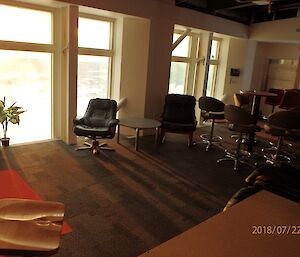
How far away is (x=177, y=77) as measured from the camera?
24.7ft

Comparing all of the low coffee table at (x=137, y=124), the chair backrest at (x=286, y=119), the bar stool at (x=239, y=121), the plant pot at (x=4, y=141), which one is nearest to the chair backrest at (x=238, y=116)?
the bar stool at (x=239, y=121)

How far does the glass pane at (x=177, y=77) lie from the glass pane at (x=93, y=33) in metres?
1.95

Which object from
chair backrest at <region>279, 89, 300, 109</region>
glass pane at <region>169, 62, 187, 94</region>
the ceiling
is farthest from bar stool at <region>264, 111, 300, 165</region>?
glass pane at <region>169, 62, 187, 94</region>

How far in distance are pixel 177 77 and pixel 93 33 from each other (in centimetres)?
257

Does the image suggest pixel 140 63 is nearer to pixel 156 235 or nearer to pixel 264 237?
pixel 156 235

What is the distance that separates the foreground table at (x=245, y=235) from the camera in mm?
1358

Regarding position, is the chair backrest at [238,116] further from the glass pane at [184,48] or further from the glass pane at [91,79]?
the glass pane at [184,48]

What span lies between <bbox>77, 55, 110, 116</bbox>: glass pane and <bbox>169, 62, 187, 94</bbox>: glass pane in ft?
6.05

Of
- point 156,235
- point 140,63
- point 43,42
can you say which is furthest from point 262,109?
point 156,235

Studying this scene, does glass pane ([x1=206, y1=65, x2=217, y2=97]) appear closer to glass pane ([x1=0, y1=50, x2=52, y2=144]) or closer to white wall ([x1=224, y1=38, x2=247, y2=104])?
white wall ([x1=224, y1=38, x2=247, y2=104])

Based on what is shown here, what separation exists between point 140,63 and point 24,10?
2.26 metres

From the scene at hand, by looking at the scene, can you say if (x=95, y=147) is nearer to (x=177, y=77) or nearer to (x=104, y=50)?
(x=104, y=50)

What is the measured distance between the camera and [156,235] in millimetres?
2820

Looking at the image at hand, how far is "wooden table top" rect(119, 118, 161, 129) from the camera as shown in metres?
5.23
